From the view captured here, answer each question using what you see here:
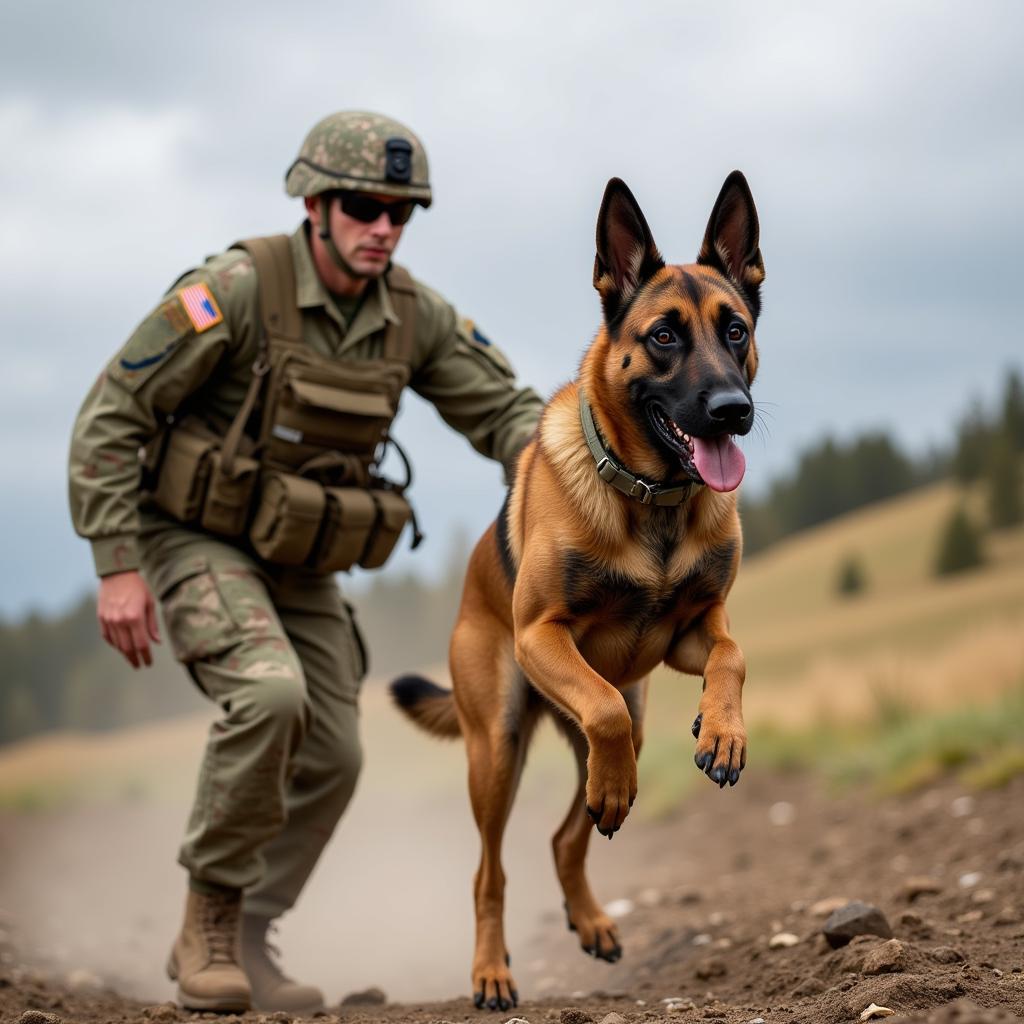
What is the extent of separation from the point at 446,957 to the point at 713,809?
4.80 m

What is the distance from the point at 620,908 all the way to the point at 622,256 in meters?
5.10

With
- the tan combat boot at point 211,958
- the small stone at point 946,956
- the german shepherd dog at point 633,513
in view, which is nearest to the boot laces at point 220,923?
the tan combat boot at point 211,958

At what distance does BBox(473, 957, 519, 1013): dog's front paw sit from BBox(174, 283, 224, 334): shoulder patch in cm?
267

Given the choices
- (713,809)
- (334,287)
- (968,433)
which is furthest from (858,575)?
(334,287)

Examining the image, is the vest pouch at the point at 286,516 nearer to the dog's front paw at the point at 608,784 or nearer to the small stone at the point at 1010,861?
the dog's front paw at the point at 608,784

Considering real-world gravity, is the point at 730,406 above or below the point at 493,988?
above

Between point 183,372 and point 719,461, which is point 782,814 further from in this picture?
point 719,461

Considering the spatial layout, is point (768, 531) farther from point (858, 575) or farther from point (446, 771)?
point (446, 771)

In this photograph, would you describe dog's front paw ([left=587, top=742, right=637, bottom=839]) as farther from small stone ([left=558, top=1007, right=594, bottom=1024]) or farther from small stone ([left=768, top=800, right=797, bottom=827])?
small stone ([left=768, top=800, right=797, bottom=827])

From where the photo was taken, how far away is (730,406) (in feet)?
12.4

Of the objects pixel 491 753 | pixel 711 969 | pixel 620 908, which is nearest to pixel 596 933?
pixel 711 969

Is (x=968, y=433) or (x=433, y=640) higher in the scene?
(x=968, y=433)

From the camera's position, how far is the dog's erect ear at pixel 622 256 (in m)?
4.25

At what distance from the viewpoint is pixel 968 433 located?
102 ft
